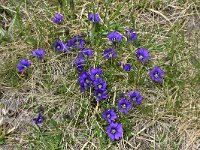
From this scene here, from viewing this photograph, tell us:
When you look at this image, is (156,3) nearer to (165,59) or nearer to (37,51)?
(165,59)

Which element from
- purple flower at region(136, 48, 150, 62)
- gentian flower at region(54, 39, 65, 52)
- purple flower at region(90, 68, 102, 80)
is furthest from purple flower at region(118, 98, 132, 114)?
gentian flower at region(54, 39, 65, 52)

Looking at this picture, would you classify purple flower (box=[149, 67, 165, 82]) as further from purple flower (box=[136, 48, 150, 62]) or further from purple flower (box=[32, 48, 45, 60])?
purple flower (box=[32, 48, 45, 60])

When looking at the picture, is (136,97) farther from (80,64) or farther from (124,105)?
(80,64)

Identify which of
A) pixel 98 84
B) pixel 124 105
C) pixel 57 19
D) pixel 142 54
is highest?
pixel 57 19

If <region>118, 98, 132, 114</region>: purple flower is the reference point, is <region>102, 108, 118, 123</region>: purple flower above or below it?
below

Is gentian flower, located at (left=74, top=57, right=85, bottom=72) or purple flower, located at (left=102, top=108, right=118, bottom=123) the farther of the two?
gentian flower, located at (left=74, top=57, right=85, bottom=72)

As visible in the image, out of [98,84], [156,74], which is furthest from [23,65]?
[156,74]
